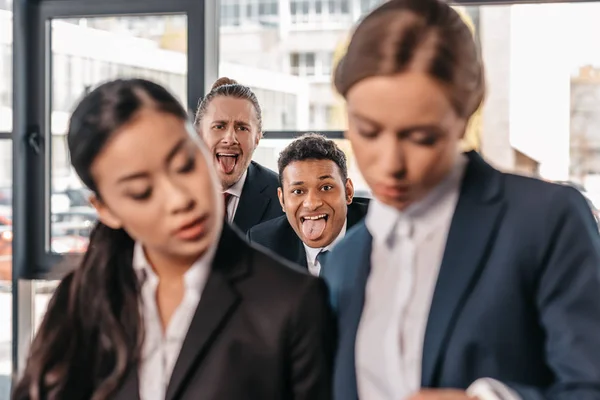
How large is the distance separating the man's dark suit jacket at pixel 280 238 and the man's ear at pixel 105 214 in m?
0.81

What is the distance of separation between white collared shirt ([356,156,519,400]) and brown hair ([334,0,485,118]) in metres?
0.08

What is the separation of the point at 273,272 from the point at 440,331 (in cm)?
19

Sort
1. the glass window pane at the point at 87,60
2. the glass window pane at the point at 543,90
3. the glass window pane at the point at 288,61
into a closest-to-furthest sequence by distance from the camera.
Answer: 1. the glass window pane at the point at 543,90
2. the glass window pane at the point at 288,61
3. the glass window pane at the point at 87,60

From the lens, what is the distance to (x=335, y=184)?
1.98 m

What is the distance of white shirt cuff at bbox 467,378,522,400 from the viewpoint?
0.70 metres

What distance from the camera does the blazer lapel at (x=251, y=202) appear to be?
2004 millimetres

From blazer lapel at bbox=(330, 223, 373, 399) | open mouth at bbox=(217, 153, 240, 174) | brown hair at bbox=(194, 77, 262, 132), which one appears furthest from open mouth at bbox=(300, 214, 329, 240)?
blazer lapel at bbox=(330, 223, 373, 399)

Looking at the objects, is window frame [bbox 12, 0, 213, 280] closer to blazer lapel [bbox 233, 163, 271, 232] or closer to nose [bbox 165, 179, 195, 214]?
blazer lapel [bbox 233, 163, 271, 232]

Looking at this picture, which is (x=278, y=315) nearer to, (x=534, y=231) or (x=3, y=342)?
(x=534, y=231)

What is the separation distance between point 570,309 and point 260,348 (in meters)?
0.29

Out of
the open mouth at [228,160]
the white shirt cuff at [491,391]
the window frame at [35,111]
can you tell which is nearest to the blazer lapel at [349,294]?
the white shirt cuff at [491,391]

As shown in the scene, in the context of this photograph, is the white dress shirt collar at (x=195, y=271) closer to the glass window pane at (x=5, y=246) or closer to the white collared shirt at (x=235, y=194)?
the white collared shirt at (x=235, y=194)

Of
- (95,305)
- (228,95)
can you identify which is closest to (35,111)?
(228,95)

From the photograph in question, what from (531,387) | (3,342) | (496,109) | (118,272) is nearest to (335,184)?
(118,272)
